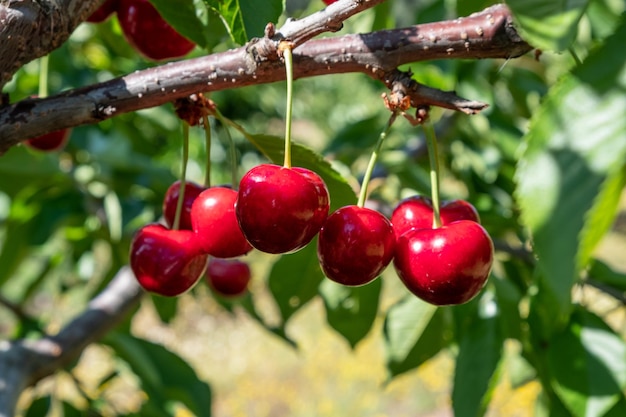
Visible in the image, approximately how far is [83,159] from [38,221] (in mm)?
245

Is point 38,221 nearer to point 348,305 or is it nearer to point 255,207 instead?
point 348,305

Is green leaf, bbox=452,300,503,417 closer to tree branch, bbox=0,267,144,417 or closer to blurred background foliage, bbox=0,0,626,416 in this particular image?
blurred background foliage, bbox=0,0,626,416

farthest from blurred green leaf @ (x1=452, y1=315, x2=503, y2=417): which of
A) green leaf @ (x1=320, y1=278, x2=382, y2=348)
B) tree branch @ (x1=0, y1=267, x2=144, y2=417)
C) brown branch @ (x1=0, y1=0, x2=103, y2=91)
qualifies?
brown branch @ (x1=0, y1=0, x2=103, y2=91)

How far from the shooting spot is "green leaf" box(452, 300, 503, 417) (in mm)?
1233

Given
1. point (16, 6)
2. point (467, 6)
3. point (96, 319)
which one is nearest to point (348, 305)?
point (96, 319)

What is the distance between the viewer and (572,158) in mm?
425

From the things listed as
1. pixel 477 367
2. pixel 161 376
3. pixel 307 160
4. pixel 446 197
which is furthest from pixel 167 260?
pixel 446 197

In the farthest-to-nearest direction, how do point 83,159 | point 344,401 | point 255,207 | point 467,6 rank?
point 344,401, point 83,159, point 467,6, point 255,207

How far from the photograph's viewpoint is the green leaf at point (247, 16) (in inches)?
34.1

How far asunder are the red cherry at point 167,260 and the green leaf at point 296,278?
67cm

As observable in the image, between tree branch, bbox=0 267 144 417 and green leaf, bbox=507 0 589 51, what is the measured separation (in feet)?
3.25

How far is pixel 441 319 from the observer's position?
1.54 metres

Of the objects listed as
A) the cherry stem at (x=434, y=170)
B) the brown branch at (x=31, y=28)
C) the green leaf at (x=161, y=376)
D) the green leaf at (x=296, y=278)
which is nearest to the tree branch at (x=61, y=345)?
the green leaf at (x=161, y=376)

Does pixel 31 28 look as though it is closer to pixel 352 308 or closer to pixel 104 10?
pixel 104 10
